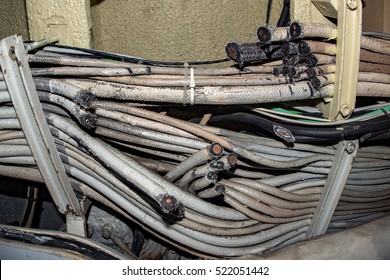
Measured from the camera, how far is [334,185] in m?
1.06

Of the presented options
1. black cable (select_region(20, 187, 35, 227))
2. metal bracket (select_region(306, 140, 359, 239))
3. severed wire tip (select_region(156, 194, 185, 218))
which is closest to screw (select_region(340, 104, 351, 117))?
metal bracket (select_region(306, 140, 359, 239))

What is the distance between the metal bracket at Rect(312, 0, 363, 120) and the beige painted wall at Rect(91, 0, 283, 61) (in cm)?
29

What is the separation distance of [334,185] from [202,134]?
1.32ft

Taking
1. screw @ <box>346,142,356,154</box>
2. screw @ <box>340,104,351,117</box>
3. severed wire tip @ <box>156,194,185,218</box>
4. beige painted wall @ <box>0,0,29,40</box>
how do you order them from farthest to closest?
1. beige painted wall @ <box>0,0,29,40</box>
2. screw @ <box>346,142,356,154</box>
3. screw @ <box>340,104,351,117</box>
4. severed wire tip @ <box>156,194,185,218</box>

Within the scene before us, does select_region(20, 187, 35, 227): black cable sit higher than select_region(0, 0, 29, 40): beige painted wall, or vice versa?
select_region(0, 0, 29, 40): beige painted wall

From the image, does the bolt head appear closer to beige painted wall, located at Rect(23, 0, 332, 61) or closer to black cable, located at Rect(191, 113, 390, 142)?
black cable, located at Rect(191, 113, 390, 142)

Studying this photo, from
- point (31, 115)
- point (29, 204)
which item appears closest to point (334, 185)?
point (31, 115)

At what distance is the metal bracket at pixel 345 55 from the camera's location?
2.82ft

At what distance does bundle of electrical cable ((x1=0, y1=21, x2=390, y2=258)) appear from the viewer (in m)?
0.84

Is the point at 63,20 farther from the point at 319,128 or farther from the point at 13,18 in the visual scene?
the point at 319,128

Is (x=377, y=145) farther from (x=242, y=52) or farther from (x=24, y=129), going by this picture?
(x=24, y=129)

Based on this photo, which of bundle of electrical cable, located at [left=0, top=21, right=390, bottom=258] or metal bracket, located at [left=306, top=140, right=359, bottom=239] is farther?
metal bracket, located at [left=306, top=140, right=359, bottom=239]

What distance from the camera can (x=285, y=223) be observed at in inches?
43.6

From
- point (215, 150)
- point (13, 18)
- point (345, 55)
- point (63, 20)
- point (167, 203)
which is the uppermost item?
point (13, 18)
